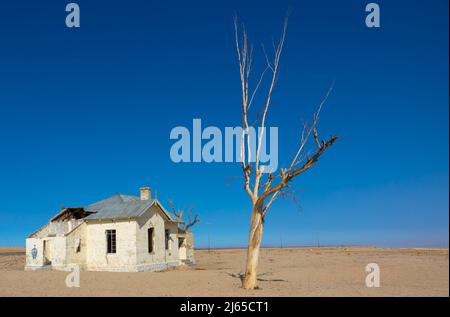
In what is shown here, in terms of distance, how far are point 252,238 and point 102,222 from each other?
1145 cm

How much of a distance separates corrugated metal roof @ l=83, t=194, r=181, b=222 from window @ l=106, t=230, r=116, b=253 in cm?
91

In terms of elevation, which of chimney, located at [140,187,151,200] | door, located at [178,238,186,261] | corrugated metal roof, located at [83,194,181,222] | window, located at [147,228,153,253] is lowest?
door, located at [178,238,186,261]

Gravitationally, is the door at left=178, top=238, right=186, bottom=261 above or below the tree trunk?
below

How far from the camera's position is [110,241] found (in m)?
24.2

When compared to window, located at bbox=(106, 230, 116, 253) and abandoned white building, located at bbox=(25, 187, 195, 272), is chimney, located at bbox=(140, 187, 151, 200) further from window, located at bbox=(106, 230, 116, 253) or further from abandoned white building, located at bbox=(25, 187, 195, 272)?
window, located at bbox=(106, 230, 116, 253)

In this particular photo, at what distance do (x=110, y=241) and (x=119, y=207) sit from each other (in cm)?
206

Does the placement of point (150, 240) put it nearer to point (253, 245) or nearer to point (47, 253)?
point (47, 253)

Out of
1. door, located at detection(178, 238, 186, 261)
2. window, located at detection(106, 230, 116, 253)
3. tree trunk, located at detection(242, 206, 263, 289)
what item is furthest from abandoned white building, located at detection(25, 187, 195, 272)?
tree trunk, located at detection(242, 206, 263, 289)

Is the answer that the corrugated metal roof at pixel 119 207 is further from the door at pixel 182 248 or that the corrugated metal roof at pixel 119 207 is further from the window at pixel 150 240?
the door at pixel 182 248

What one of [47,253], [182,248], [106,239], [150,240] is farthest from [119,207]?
[182,248]

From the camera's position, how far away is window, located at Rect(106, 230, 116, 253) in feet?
78.7

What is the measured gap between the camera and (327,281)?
62.0 ft
